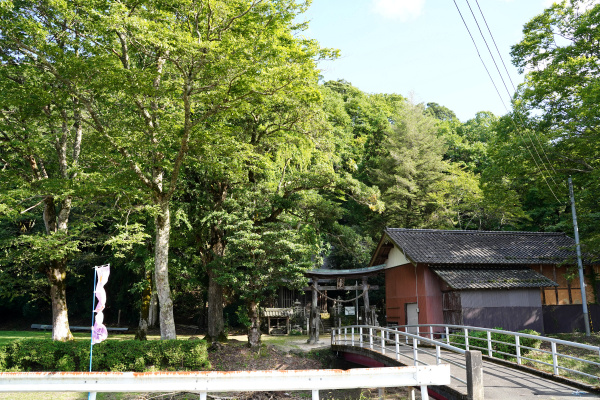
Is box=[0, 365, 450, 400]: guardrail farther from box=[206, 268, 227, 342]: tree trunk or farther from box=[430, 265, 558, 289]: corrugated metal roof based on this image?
box=[206, 268, 227, 342]: tree trunk

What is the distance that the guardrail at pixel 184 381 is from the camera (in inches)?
157

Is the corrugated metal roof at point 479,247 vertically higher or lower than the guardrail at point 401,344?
higher

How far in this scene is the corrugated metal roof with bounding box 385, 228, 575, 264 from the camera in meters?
19.7

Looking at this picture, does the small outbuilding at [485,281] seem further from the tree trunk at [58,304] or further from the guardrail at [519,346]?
the tree trunk at [58,304]

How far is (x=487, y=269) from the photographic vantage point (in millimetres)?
20078

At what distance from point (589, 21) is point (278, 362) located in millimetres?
20558

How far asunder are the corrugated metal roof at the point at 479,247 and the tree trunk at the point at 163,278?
10.4 m

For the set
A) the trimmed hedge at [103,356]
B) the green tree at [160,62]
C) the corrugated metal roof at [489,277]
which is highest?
the green tree at [160,62]

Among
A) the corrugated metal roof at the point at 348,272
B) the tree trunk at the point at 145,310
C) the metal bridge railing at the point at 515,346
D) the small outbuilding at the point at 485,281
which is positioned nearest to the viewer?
the metal bridge railing at the point at 515,346

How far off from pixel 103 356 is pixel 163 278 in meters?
3.13

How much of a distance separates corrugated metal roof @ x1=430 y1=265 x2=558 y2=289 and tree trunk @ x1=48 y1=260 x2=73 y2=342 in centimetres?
1663

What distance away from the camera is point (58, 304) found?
19.2m

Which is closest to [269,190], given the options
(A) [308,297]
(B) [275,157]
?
(B) [275,157]

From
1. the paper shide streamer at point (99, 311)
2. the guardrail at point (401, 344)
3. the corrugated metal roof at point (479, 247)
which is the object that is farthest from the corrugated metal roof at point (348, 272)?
the paper shide streamer at point (99, 311)
